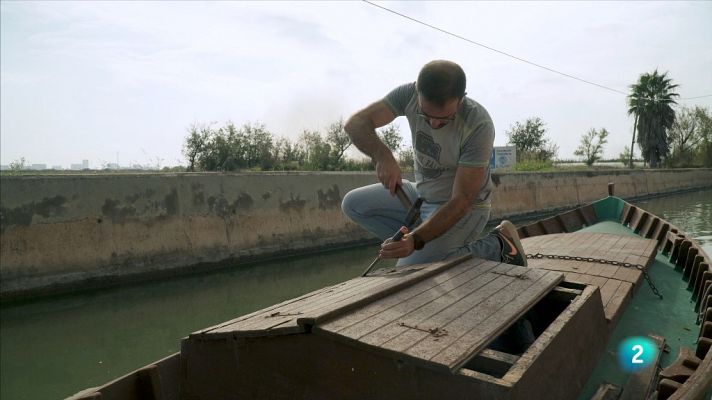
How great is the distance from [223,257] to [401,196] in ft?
23.4

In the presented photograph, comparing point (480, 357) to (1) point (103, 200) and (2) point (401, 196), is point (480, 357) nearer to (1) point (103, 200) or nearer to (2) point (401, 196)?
→ (2) point (401, 196)

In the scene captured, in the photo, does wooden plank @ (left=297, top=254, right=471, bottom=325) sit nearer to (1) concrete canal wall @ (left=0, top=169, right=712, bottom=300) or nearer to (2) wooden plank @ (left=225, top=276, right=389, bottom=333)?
(2) wooden plank @ (left=225, top=276, right=389, bottom=333)

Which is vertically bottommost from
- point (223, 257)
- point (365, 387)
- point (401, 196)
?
point (223, 257)

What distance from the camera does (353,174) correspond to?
44.7 feet

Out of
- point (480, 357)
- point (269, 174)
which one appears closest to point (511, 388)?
point (480, 357)

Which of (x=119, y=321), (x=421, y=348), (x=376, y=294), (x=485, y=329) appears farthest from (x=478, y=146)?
(x=119, y=321)

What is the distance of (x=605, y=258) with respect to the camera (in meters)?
→ 4.90

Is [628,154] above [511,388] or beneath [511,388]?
above

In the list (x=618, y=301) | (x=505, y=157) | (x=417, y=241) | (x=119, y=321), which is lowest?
(x=119, y=321)

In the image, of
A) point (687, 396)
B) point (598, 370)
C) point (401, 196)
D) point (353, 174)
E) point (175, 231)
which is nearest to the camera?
point (687, 396)

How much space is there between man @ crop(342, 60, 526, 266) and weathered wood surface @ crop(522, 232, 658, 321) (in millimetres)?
697

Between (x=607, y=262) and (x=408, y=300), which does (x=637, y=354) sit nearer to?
(x=408, y=300)

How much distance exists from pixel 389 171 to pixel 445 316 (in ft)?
5.61

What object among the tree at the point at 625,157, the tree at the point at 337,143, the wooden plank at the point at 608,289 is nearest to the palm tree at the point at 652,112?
the tree at the point at 625,157
